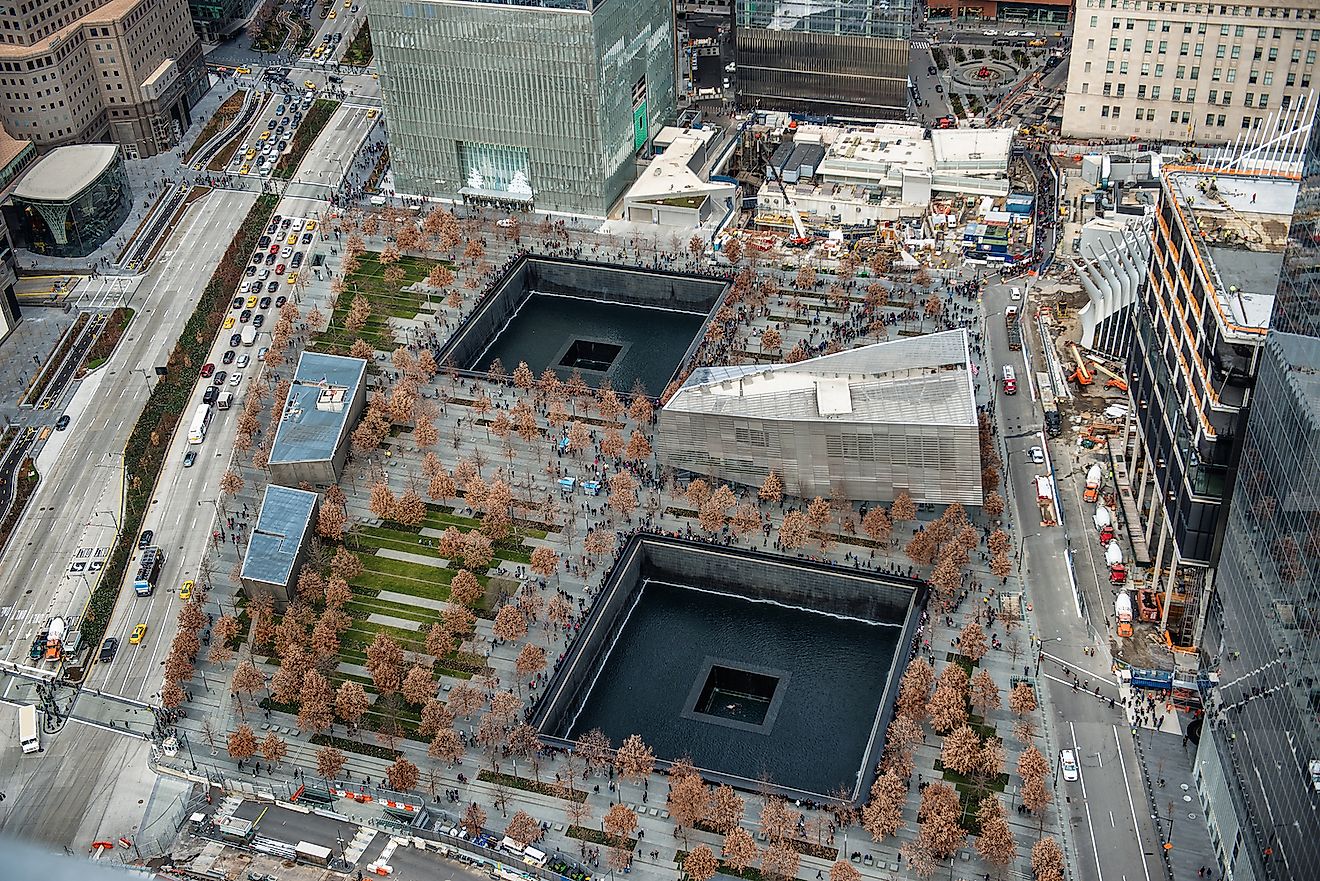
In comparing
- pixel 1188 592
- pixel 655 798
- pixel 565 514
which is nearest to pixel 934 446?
pixel 1188 592

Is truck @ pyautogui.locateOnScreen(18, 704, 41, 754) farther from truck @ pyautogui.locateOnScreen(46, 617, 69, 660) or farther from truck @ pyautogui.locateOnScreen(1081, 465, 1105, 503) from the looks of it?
truck @ pyautogui.locateOnScreen(1081, 465, 1105, 503)

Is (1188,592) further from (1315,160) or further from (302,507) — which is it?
(302,507)

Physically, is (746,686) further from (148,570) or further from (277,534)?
(148,570)

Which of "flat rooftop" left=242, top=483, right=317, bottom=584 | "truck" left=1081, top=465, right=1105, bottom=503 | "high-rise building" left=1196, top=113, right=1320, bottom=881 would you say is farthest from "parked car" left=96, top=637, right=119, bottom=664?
"high-rise building" left=1196, top=113, right=1320, bottom=881

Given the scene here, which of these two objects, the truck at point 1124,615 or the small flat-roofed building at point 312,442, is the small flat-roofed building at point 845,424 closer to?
the truck at point 1124,615

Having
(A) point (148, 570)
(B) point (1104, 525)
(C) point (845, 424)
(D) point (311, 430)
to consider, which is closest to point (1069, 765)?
(B) point (1104, 525)
